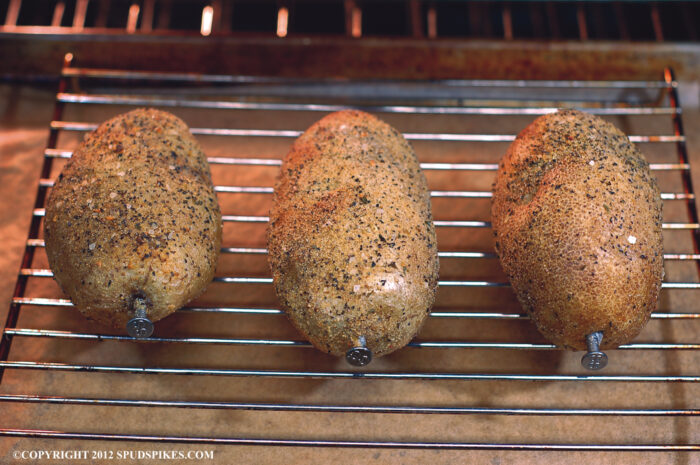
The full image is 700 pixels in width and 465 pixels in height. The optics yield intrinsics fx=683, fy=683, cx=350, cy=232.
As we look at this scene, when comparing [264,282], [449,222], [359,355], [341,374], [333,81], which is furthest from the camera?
[333,81]

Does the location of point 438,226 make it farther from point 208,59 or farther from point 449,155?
point 208,59

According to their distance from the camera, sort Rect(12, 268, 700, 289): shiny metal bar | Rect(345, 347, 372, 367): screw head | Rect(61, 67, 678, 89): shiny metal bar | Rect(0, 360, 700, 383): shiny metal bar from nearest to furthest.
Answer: Rect(345, 347, 372, 367): screw head → Rect(0, 360, 700, 383): shiny metal bar → Rect(12, 268, 700, 289): shiny metal bar → Rect(61, 67, 678, 89): shiny metal bar

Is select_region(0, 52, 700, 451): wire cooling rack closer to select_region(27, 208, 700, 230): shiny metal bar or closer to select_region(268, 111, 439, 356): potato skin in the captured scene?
select_region(27, 208, 700, 230): shiny metal bar

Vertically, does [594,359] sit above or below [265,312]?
below

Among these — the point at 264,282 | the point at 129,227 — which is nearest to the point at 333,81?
the point at 264,282

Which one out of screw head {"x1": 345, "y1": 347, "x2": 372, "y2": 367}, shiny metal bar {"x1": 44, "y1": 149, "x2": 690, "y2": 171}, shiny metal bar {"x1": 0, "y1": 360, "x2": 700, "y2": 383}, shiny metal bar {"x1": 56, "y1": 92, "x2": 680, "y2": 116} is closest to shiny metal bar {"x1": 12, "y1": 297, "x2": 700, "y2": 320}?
shiny metal bar {"x1": 0, "y1": 360, "x2": 700, "y2": 383}

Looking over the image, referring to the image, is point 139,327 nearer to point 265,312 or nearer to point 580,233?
point 265,312

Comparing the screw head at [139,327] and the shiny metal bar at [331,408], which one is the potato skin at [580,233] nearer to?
the shiny metal bar at [331,408]
